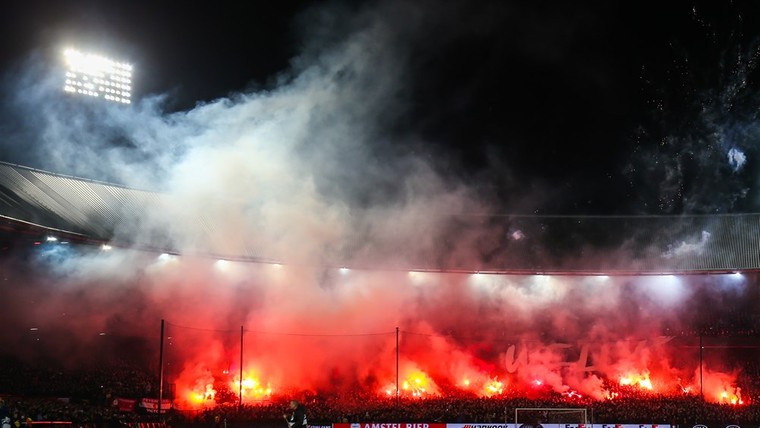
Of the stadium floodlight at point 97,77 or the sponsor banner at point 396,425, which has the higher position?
the stadium floodlight at point 97,77

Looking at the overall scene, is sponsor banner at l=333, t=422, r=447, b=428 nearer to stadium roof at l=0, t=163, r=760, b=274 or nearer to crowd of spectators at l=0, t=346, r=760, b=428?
crowd of spectators at l=0, t=346, r=760, b=428

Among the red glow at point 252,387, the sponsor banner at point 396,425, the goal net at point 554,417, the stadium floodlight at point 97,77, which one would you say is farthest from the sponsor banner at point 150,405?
the goal net at point 554,417

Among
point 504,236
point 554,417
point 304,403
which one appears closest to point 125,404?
point 304,403

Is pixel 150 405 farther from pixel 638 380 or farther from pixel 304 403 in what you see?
pixel 638 380

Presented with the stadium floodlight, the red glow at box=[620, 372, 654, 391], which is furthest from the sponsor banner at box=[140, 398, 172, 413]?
the red glow at box=[620, 372, 654, 391]

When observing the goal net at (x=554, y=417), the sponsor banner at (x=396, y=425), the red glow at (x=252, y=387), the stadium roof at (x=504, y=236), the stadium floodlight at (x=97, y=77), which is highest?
the stadium floodlight at (x=97, y=77)

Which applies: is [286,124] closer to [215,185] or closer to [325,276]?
[215,185]

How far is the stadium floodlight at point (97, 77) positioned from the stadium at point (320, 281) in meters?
0.06

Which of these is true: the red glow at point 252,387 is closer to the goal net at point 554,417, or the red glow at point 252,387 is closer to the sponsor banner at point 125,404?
the sponsor banner at point 125,404

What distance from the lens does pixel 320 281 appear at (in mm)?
30281

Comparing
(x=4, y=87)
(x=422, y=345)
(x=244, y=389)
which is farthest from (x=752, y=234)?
(x=4, y=87)

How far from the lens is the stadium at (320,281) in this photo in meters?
26.3

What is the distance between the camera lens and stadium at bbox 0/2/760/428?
86.2 ft

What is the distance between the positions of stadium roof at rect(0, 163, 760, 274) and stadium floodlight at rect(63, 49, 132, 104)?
3.59 meters
